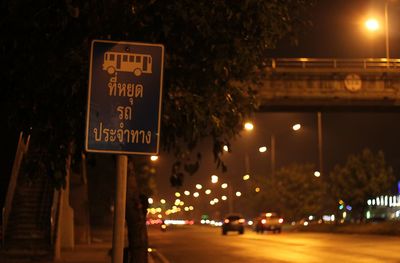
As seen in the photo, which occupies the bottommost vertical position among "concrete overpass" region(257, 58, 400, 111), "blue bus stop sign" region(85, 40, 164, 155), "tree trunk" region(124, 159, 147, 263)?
"tree trunk" region(124, 159, 147, 263)

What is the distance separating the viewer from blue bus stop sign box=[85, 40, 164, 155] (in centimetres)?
499

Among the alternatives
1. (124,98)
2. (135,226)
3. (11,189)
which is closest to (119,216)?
(124,98)

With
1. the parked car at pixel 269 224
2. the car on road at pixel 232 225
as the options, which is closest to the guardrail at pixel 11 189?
the car on road at pixel 232 225

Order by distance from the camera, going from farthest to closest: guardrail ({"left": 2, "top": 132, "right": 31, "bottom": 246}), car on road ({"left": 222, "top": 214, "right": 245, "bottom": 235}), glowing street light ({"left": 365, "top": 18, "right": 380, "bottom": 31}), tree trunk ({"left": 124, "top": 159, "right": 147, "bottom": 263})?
car on road ({"left": 222, "top": 214, "right": 245, "bottom": 235})
glowing street light ({"left": 365, "top": 18, "right": 380, "bottom": 31})
guardrail ({"left": 2, "top": 132, "right": 31, "bottom": 246})
tree trunk ({"left": 124, "top": 159, "right": 147, "bottom": 263})

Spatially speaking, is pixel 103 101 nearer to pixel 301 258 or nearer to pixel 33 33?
pixel 33 33

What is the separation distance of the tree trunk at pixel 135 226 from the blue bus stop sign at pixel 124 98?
237 centimetres

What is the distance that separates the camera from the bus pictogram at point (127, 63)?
5.11 metres

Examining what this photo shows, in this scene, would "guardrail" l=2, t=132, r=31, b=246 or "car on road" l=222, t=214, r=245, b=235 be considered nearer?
"guardrail" l=2, t=132, r=31, b=246

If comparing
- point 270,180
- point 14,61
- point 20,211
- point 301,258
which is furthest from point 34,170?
point 270,180

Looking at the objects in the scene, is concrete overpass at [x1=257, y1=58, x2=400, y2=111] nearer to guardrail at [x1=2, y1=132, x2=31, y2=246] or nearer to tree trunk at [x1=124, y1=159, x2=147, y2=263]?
guardrail at [x1=2, y1=132, x2=31, y2=246]

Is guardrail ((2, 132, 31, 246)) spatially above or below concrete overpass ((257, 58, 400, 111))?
below

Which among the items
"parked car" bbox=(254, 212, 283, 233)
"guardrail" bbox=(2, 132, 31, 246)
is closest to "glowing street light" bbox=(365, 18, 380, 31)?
"parked car" bbox=(254, 212, 283, 233)

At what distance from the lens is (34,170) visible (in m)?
6.56

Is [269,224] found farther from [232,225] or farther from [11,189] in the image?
[11,189]
